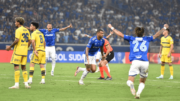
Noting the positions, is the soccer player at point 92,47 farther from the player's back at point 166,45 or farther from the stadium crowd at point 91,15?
the stadium crowd at point 91,15

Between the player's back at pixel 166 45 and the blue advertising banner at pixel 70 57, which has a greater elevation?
the player's back at pixel 166 45

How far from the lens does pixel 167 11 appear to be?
34125mm

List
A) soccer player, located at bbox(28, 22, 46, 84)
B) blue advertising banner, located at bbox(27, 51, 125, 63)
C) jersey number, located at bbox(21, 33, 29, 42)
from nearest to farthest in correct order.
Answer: jersey number, located at bbox(21, 33, 29, 42) < soccer player, located at bbox(28, 22, 46, 84) < blue advertising banner, located at bbox(27, 51, 125, 63)

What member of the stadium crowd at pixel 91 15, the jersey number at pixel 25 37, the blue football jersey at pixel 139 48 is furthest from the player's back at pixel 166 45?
the stadium crowd at pixel 91 15

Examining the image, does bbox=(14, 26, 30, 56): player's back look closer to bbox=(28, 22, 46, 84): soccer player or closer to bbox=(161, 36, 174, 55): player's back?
bbox=(28, 22, 46, 84): soccer player

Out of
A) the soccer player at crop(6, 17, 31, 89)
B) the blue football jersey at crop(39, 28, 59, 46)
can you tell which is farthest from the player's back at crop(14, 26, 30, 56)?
the blue football jersey at crop(39, 28, 59, 46)

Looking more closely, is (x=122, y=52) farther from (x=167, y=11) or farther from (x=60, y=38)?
(x=167, y=11)

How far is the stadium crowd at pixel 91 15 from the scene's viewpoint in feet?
93.5

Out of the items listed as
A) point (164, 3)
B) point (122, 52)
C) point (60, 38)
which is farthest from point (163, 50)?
point (164, 3)

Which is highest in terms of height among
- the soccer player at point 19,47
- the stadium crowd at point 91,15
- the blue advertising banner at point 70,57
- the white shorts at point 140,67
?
the stadium crowd at point 91,15

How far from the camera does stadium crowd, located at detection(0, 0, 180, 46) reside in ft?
93.5

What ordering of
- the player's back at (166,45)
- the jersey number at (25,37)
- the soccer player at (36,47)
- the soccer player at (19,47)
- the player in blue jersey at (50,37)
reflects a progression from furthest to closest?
→ 1. the player's back at (166,45)
2. the player in blue jersey at (50,37)
3. the soccer player at (36,47)
4. the jersey number at (25,37)
5. the soccer player at (19,47)

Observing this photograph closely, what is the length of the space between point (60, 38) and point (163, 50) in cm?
1539

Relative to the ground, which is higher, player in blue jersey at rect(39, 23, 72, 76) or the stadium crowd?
the stadium crowd
